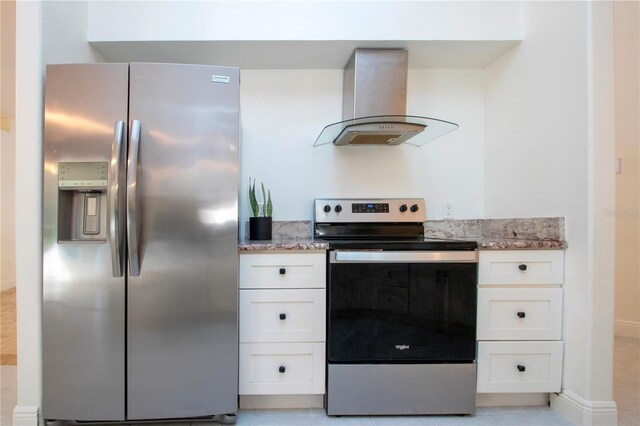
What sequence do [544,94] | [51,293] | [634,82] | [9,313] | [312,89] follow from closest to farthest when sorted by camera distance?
[51,293] → [544,94] → [312,89] → [634,82] → [9,313]

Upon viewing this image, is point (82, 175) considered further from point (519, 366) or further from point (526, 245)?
point (519, 366)

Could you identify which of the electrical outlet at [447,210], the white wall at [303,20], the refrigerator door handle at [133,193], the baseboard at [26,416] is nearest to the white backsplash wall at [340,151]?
the electrical outlet at [447,210]

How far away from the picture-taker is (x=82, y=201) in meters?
1.59

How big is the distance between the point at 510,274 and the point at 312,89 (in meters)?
1.63

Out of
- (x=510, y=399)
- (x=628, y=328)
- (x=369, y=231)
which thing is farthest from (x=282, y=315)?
(x=628, y=328)

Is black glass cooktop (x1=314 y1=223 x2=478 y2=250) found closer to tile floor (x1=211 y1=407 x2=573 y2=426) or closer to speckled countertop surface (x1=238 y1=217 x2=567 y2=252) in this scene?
speckled countertop surface (x1=238 y1=217 x2=567 y2=252)

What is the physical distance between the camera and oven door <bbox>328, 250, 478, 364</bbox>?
5.59 feet

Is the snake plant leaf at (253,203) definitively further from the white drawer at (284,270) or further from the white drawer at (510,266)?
the white drawer at (510,266)

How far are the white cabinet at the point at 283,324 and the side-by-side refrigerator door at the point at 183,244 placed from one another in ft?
0.36

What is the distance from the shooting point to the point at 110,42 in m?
1.97

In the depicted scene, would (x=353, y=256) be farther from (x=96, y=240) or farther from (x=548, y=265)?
(x=96, y=240)

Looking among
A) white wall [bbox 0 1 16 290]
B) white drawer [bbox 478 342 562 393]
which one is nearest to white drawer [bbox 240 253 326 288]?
white drawer [bbox 478 342 562 393]

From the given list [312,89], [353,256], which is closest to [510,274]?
[353,256]

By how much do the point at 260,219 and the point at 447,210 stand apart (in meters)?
1.26
